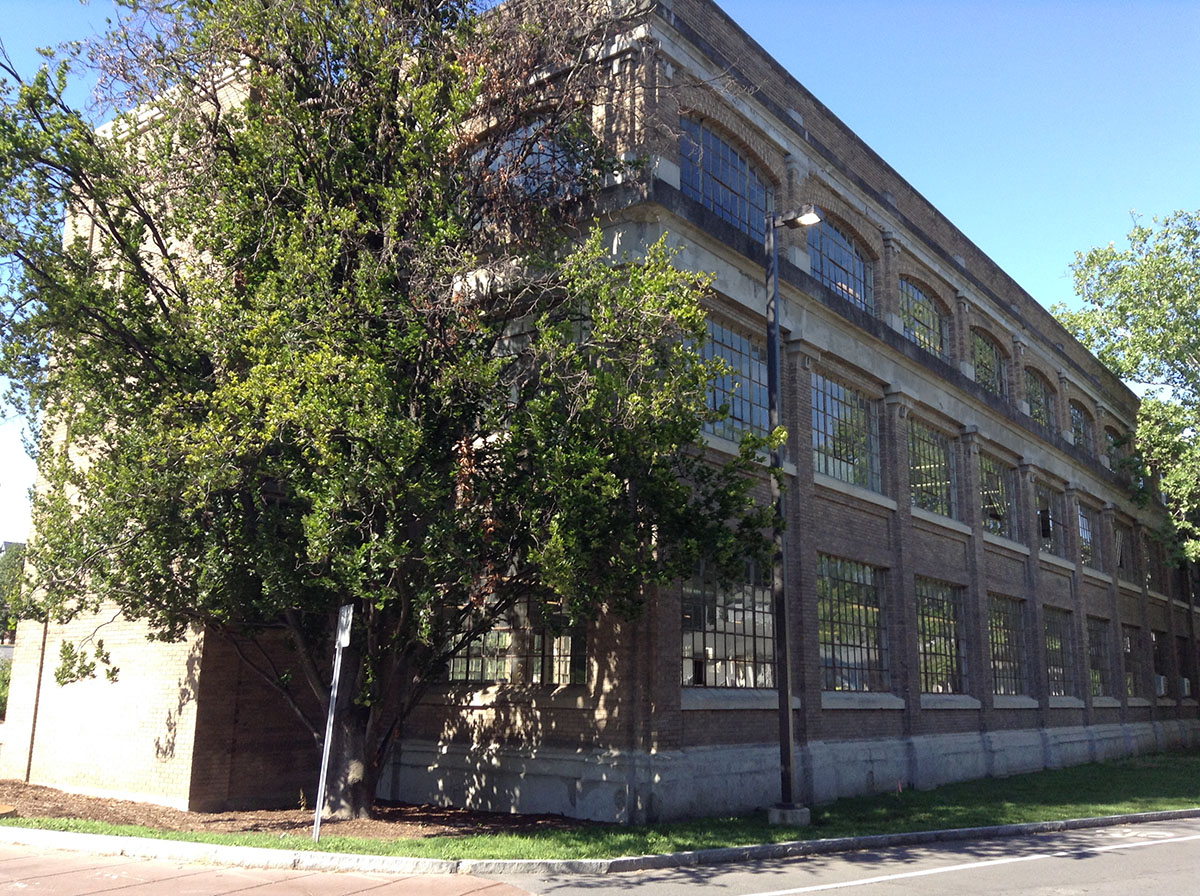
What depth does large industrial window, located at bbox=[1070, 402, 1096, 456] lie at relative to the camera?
33781 millimetres

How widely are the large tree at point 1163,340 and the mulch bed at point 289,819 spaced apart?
27.7m

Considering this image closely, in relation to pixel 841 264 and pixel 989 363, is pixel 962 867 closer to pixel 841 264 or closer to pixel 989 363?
pixel 841 264

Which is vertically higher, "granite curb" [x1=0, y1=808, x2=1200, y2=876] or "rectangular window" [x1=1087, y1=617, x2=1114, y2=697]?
"rectangular window" [x1=1087, y1=617, x2=1114, y2=697]

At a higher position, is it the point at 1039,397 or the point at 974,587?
the point at 1039,397

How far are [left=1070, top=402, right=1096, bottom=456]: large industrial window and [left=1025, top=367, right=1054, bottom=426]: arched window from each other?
6.19 ft

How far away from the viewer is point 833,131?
2167 centimetres

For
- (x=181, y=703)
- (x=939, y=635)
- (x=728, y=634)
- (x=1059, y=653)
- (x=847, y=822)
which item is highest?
(x=939, y=635)

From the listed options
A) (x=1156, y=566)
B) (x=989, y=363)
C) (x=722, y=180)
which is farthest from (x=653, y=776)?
(x=1156, y=566)

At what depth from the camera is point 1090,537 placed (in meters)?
33.7

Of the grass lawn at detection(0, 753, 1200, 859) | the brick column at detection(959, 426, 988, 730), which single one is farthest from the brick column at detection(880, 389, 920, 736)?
the brick column at detection(959, 426, 988, 730)

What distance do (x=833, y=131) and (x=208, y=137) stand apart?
13215 millimetres

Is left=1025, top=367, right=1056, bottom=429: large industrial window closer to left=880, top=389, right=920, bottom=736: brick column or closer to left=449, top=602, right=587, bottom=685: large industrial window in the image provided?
left=880, top=389, right=920, bottom=736: brick column

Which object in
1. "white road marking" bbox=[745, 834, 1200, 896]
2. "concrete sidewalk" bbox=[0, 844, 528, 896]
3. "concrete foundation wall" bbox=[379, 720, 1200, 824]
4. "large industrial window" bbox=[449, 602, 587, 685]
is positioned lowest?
"white road marking" bbox=[745, 834, 1200, 896]

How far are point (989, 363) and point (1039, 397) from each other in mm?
4326
